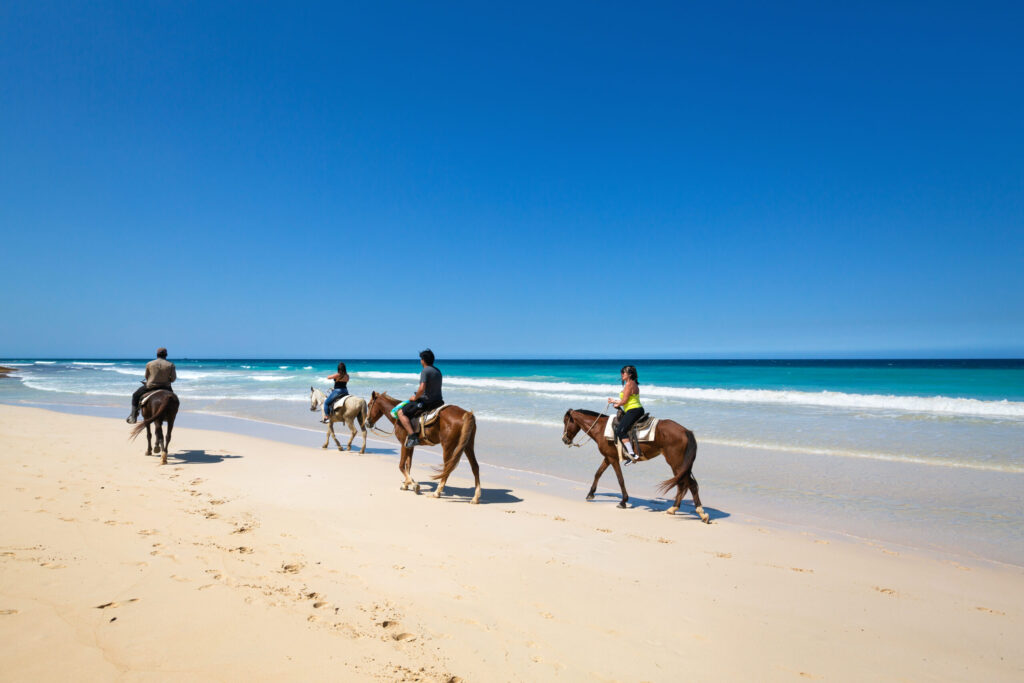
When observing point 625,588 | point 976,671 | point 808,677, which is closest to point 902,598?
point 976,671

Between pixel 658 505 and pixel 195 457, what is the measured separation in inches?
381

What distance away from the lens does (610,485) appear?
9.62 m

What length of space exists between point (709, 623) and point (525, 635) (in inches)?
64.1

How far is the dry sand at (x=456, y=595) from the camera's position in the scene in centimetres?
343

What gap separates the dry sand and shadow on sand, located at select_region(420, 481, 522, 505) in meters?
0.47

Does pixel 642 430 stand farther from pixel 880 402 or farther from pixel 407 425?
pixel 880 402

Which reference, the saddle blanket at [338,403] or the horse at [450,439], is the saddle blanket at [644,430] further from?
the saddle blanket at [338,403]

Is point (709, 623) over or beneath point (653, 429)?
beneath

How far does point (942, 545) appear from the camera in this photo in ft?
21.1

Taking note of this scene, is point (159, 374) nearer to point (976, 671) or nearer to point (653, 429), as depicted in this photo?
point (653, 429)

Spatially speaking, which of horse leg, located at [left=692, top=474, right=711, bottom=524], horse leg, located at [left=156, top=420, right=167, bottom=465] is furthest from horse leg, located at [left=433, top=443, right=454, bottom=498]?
horse leg, located at [left=156, top=420, right=167, bottom=465]

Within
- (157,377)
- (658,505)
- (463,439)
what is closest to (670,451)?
(658,505)

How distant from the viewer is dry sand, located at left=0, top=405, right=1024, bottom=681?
3434 millimetres

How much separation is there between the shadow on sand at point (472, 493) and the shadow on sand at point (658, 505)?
1523 millimetres
